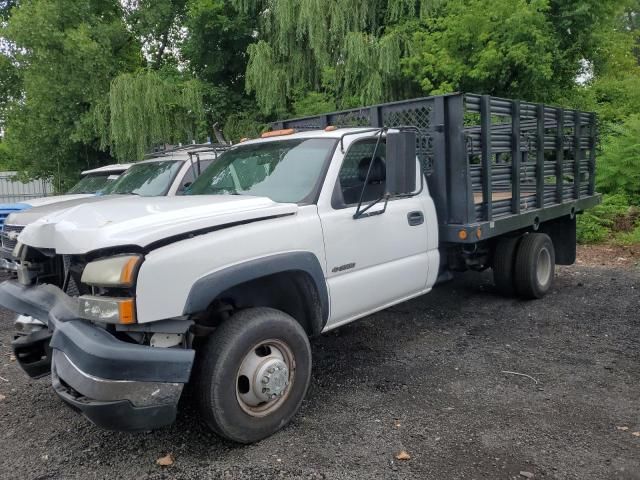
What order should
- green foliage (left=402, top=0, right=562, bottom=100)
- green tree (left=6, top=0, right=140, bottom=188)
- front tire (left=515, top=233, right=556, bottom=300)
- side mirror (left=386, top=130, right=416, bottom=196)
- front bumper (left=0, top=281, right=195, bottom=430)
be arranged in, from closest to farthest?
front bumper (left=0, top=281, right=195, bottom=430) < side mirror (left=386, top=130, right=416, bottom=196) < front tire (left=515, top=233, right=556, bottom=300) < green foliage (left=402, top=0, right=562, bottom=100) < green tree (left=6, top=0, right=140, bottom=188)

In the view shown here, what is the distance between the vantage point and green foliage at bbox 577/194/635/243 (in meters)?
11.3

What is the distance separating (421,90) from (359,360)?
32.8 feet

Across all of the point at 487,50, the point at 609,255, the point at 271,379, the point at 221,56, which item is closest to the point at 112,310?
the point at 271,379

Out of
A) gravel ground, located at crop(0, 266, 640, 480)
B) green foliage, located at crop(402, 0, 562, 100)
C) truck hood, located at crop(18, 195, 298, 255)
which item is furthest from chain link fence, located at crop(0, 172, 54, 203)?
truck hood, located at crop(18, 195, 298, 255)

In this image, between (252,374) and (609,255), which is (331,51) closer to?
(609,255)

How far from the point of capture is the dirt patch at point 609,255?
946cm

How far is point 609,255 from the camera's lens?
10180 mm

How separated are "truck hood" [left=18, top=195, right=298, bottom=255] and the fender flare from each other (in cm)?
29

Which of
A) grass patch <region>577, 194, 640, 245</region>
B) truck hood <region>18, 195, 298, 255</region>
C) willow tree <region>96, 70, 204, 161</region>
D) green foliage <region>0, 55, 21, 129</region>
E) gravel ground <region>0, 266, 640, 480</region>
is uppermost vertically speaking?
green foliage <region>0, 55, 21, 129</region>

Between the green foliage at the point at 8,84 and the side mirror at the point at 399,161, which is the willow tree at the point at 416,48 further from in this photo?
the side mirror at the point at 399,161

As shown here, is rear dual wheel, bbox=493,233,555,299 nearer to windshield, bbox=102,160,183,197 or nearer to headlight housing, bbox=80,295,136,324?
windshield, bbox=102,160,183,197

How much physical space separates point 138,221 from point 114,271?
1.27 feet

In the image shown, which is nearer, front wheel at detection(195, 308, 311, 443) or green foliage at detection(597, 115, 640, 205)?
front wheel at detection(195, 308, 311, 443)

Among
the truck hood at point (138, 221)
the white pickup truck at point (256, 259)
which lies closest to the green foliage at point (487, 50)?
the white pickup truck at point (256, 259)
